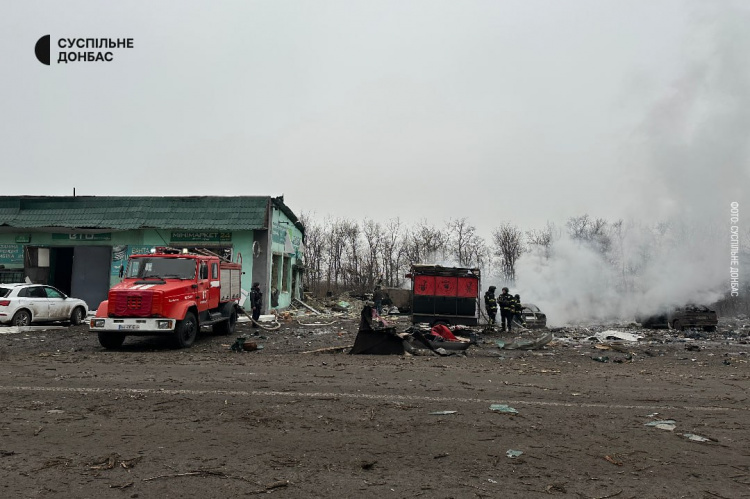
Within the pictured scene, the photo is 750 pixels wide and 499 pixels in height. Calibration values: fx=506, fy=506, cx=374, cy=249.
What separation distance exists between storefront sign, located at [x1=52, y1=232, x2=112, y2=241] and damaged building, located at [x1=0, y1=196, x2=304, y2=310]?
49 millimetres

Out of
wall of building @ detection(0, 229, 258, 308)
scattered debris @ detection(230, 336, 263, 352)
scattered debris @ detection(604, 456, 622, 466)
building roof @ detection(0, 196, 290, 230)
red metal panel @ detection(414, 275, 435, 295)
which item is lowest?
scattered debris @ detection(230, 336, 263, 352)

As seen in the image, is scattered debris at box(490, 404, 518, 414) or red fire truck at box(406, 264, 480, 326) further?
red fire truck at box(406, 264, 480, 326)

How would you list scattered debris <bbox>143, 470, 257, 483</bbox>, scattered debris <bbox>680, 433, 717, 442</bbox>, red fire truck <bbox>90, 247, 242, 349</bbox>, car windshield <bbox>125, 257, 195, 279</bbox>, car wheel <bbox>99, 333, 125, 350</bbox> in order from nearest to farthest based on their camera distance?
scattered debris <bbox>143, 470, 257, 483</bbox> → scattered debris <bbox>680, 433, 717, 442</bbox> → red fire truck <bbox>90, 247, 242, 349</bbox> → car wheel <bbox>99, 333, 125, 350</bbox> → car windshield <bbox>125, 257, 195, 279</bbox>

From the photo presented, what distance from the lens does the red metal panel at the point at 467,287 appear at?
18.9m

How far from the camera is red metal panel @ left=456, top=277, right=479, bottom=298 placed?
18.9 metres

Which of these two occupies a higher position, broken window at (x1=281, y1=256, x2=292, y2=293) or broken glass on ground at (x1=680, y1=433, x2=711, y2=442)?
broken window at (x1=281, y1=256, x2=292, y2=293)

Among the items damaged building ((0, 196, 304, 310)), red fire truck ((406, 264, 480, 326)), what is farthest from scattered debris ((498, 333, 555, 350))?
damaged building ((0, 196, 304, 310))

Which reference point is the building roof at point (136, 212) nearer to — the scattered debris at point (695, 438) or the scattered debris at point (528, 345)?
the scattered debris at point (528, 345)

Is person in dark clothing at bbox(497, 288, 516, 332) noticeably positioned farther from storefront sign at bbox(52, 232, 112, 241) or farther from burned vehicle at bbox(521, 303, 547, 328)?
storefront sign at bbox(52, 232, 112, 241)

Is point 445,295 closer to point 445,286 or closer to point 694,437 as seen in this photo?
point 445,286

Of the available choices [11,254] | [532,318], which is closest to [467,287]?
[532,318]

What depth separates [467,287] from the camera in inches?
748

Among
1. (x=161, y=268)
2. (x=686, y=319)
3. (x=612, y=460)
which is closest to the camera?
(x=612, y=460)

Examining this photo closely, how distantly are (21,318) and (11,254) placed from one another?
1066 cm
